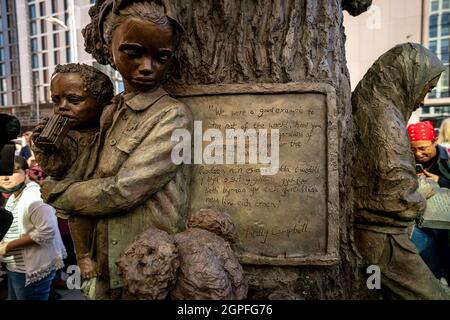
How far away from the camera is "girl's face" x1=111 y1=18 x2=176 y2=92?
1.74 meters

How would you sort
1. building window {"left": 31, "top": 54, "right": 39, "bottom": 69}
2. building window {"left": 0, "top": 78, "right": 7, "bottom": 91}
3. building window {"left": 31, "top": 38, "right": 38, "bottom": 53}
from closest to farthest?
building window {"left": 31, "top": 38, "right": 38, "bottom": 53} < building window {"left": 31, "top": 54, "right": 39, "bottom": 69} < building window {"left": 0, "top": 78, "right": 7, "bottom": 91}

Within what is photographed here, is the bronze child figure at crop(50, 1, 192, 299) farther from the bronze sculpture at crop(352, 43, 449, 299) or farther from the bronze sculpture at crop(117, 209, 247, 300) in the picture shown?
the bronze sculpture at crop(352, 43, 449, 299)

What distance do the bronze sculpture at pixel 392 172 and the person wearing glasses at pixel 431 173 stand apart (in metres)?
1.38

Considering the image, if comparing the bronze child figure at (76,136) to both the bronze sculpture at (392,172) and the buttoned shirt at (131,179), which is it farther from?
the bronze sculpture at (392,172)

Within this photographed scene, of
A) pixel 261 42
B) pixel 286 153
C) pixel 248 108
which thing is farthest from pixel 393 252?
pixel 261 42

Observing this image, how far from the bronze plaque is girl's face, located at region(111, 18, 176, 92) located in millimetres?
293

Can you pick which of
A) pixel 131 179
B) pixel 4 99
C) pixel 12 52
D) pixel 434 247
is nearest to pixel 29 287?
pixel 131 179

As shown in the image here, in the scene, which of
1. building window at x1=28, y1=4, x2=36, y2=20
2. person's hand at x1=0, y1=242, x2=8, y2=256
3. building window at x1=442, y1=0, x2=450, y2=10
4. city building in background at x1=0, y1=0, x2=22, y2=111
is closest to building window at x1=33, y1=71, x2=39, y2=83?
city building in background at x1=0, y1=0, x2=22, y2=111

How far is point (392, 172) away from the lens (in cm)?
209

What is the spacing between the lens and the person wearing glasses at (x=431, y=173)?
3.49 metres

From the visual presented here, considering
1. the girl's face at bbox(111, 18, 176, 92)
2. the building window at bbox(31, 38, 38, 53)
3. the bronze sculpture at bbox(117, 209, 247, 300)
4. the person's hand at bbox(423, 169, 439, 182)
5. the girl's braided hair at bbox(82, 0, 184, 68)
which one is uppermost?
the building window at bbox(31, 38, 38, 53)

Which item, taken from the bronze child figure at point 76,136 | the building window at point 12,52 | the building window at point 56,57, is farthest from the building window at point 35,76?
the bronze child figure at point 76,136
